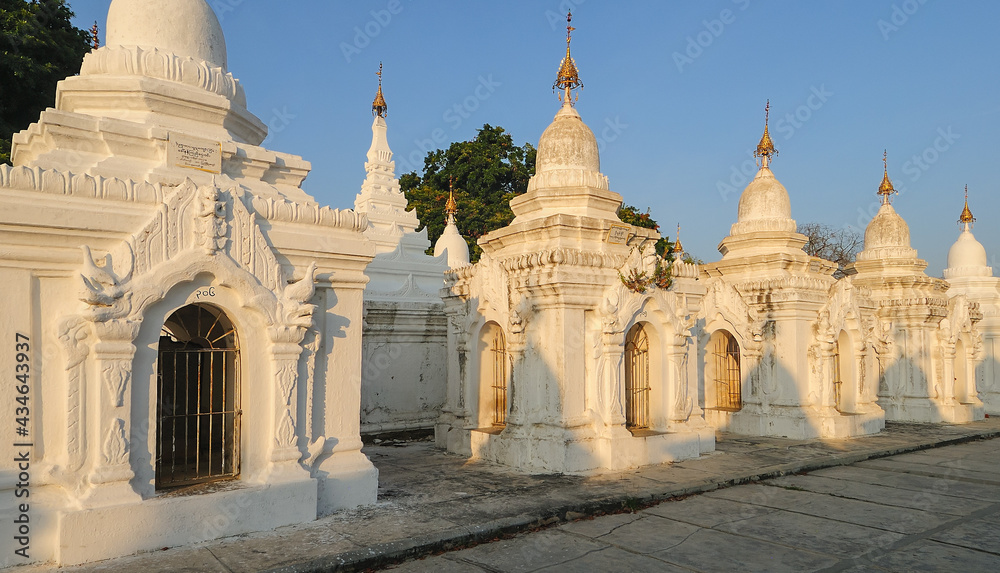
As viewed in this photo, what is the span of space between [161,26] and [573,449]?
776cm

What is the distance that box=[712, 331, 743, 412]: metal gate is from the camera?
16.4 metres

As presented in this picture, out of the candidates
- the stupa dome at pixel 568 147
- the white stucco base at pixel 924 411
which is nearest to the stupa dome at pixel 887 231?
the white stucco base at pixel 924 411

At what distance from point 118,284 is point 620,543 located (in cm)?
558

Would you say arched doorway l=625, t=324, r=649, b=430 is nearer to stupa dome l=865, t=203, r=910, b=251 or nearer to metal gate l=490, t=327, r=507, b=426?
metal gate l=490, t=327, r=507, b=426

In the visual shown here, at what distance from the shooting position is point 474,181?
35688mm

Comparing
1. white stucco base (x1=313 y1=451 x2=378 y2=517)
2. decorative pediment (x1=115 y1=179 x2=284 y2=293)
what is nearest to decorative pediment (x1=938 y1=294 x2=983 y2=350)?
white stucco base (x1=313 y1=451 x2=378 y2=517)

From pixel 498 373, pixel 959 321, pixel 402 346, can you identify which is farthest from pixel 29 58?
pixel 959 321

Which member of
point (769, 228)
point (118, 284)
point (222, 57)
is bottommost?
point (118, 284)

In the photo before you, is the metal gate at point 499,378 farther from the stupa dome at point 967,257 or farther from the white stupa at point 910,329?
the stupa dome at point 967,257

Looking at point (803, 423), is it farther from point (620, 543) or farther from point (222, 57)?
point (222, 57)

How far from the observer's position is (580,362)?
35.5 ft

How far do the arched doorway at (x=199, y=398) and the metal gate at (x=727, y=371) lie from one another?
11.6 m

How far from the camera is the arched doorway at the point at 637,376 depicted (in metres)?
12.2

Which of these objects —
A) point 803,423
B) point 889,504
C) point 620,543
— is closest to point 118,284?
point 620,543
